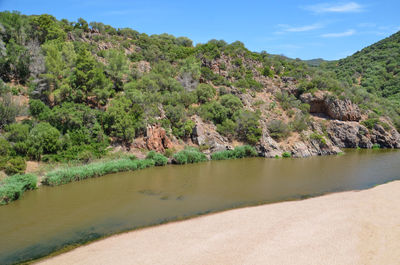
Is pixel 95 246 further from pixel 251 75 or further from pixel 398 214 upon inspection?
pixel 251 75

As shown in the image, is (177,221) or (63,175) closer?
(177,221)

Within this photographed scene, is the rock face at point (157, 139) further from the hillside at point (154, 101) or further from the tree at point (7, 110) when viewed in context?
the tree at point (7, 110)

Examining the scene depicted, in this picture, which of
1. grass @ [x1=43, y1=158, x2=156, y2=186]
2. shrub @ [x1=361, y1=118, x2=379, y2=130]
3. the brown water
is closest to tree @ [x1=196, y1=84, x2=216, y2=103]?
the brown water

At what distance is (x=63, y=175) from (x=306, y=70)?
5397 cm

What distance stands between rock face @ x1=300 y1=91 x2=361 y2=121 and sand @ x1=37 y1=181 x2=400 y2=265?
3301 cm

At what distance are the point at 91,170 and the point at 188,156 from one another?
10.7 meters

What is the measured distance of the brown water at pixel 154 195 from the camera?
13094 mm

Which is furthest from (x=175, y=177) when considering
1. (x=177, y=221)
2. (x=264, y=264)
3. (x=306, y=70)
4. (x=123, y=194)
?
(x=306, y=70)

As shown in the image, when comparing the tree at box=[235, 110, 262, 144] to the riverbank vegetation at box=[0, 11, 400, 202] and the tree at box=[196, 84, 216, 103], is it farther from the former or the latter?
the tree at box=[196, 84, 216, 103]

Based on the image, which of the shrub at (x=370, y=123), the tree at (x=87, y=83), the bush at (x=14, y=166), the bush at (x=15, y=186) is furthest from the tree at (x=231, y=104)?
the bush at (x=15, y=186)

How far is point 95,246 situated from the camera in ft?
38.7

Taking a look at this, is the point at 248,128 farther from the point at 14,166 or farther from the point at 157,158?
the point at 14,166

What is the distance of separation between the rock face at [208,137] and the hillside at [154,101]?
0.54 feet

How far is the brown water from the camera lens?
13094mm
